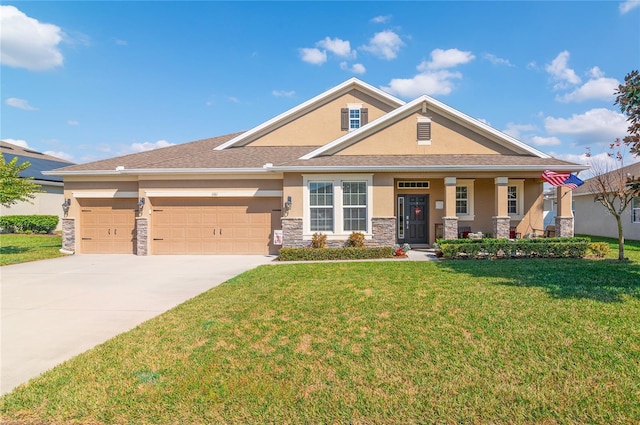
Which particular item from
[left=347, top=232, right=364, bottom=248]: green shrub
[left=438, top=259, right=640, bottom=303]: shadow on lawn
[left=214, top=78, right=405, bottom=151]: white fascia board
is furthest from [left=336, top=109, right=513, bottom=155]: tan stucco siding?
[left=438, top=259, right=640, bottom=303]: shadow on lawn

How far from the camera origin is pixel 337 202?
1260 cm

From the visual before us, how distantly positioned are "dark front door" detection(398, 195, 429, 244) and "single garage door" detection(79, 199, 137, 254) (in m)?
11.6

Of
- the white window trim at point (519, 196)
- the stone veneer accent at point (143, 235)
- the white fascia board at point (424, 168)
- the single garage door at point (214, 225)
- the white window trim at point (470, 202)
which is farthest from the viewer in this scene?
the white window trim at point (519, 196)

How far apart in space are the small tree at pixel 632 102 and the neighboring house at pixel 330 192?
4616 millimetres

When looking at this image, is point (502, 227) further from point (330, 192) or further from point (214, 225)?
point (214, 225)

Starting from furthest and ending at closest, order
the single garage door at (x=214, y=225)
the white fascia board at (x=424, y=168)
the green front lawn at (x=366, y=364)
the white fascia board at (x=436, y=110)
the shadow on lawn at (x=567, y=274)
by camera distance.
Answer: the single garage door at (x=214, y=225) → the white fascia board at (x=436, y=110) → the white fascia board at (x=424, y=168) → the shadow on lawn at (x=567, y=274) → the green front lawn at (x=366, y=364)

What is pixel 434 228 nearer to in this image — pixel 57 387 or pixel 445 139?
pixel 445 139

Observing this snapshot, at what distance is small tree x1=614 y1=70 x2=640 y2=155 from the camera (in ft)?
20.8

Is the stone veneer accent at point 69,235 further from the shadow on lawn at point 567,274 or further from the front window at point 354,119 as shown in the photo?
the shadow on lawn at point 567,274

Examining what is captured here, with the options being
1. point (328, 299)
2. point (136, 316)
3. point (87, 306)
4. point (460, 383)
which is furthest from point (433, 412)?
point (87, 306)

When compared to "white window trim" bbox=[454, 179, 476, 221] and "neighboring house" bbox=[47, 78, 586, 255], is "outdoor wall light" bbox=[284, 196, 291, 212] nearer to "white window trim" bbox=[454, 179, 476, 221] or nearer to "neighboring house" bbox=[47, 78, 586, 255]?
"neighboring house" bbox=[47, 78, 586, 255]

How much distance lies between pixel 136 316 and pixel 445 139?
12.3m

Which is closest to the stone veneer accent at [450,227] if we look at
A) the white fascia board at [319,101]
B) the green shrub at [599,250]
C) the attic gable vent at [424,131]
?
the attic gable vent at [424,131]

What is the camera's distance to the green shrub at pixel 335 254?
452 inches
